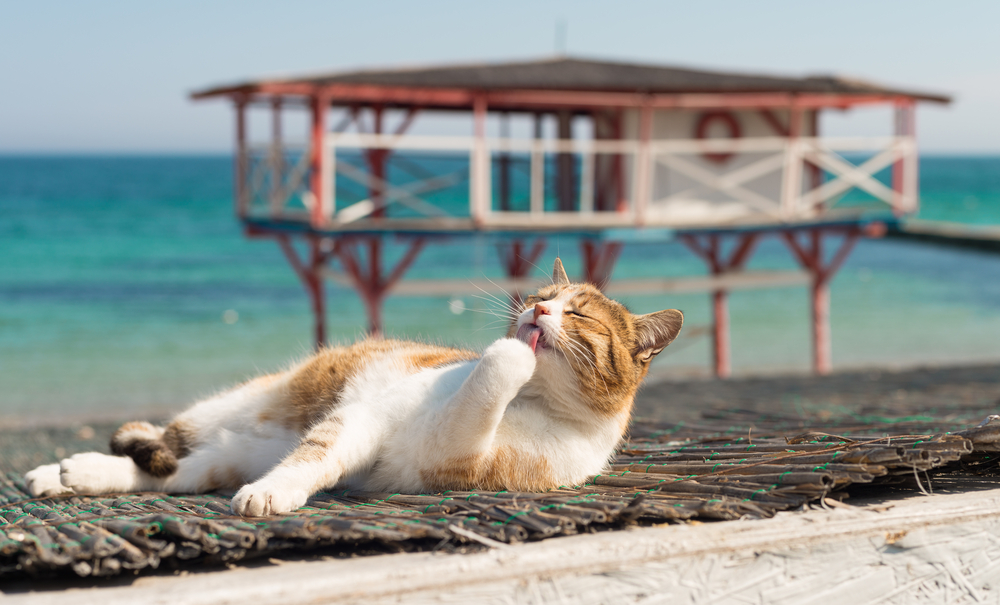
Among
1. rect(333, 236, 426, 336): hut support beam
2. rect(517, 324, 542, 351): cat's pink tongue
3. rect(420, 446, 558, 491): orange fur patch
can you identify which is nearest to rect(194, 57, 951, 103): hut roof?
rect(333, 236, 426, 336): hut support beam

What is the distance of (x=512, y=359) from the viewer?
2.63 metres

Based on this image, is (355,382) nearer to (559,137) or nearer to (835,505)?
(835,505)

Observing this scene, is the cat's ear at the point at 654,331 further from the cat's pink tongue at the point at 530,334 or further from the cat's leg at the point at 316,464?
the cat's leg at the point at 316,464

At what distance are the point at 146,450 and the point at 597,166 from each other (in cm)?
1208

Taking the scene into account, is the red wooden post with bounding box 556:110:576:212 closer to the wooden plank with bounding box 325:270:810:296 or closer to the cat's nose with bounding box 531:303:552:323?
the wooden plank with bounding box 325:270:810:296

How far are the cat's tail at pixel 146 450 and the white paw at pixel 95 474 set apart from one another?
0.07 m

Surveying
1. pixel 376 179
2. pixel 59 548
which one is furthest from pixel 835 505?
pixel 376 179

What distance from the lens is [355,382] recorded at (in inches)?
132

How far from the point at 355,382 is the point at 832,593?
1837 millimetres

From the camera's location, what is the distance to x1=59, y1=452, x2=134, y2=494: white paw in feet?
11.3

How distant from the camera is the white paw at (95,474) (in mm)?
3449

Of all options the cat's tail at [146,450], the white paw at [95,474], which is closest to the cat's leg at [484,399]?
the cat's tail at [146,450]

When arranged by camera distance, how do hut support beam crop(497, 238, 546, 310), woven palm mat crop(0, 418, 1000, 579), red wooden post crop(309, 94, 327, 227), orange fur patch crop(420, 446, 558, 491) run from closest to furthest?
woven palm mat crop(0, 418, 1000, 579)
orange fur patch crop(420, 446, 558, 491)
red wooden post crop(309, 94, 327, 227)
hut support beam crop(497, 238, 546, 310)

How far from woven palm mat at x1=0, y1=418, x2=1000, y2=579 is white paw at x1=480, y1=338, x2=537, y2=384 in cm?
37
